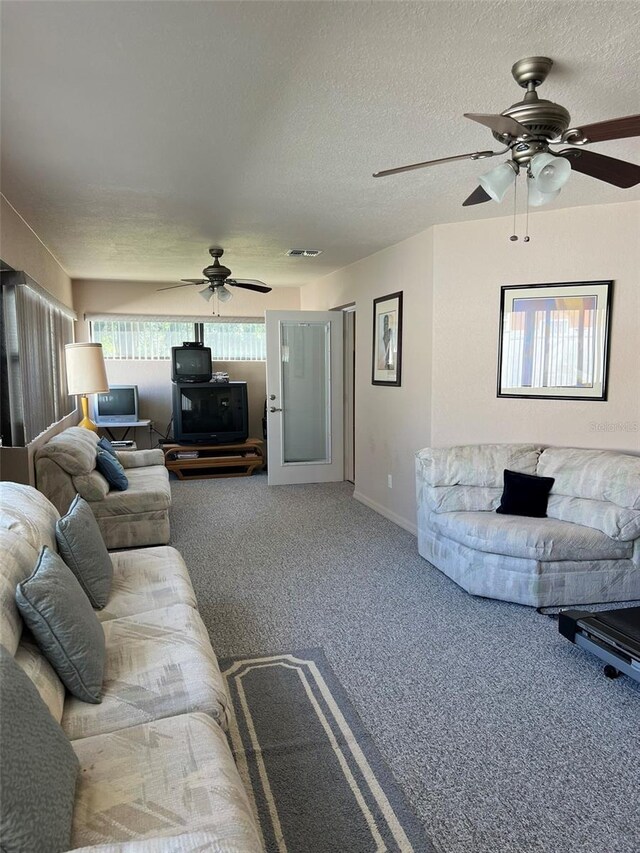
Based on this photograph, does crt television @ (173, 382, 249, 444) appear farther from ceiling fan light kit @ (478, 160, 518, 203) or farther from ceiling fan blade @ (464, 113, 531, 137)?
ceiling fan blade @ (464, 113, 531, 137)

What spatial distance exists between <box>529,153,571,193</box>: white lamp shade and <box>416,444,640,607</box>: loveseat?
196 cm

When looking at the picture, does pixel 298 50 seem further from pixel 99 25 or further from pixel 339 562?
pixel 339 562

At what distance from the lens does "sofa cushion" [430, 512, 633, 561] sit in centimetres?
317

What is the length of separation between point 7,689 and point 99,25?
6.04 feet

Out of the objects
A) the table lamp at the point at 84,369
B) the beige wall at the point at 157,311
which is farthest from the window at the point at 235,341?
the table lamp at the point at 84,369

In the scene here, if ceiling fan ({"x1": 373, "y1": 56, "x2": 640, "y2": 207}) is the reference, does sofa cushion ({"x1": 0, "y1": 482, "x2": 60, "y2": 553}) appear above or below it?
below

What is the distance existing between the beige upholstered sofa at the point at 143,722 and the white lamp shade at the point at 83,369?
2.73 metres

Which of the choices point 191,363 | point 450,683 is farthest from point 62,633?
point 191,363

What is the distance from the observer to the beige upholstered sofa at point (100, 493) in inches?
151

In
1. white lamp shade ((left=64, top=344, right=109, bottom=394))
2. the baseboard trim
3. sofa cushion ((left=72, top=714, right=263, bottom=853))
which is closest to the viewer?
sofa cushion ((left=72, top=714, right=263, bottom=853))

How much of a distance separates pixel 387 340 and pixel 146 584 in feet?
11.0

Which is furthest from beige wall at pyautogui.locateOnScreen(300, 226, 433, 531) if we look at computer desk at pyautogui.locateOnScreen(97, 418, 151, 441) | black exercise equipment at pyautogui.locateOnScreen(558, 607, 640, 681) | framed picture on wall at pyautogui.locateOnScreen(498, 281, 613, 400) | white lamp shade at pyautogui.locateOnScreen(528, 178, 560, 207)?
computer desk at pyautogui.locateOnScreen(97, 418, 151, 441)

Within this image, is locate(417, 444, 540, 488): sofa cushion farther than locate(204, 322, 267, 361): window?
No

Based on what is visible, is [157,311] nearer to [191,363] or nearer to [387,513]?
[191,363]
